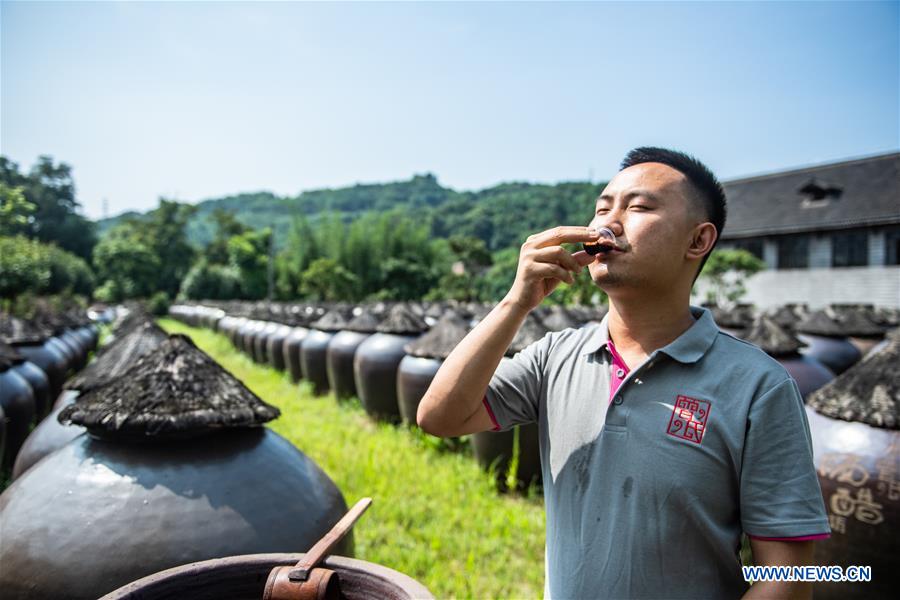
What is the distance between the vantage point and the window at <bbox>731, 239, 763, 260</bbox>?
29.4 meters

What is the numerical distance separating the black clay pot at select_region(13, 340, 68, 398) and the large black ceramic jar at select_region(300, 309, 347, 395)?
413cm

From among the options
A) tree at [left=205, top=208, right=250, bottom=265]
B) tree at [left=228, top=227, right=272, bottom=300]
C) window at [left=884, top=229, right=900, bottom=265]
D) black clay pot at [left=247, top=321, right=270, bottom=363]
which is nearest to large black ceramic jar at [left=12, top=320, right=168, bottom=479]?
black clay pot at [left=247, top=321, right=270, bottom=363]

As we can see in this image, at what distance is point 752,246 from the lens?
29734mm

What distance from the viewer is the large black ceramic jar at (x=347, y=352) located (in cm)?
1052

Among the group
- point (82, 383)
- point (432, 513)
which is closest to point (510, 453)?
point (432, 513)

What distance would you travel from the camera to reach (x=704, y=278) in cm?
2811

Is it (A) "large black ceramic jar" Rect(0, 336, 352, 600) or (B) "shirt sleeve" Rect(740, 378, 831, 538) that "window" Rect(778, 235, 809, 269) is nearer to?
(A) "large black ceramic jar" Rect(0, 336, 352, 600)

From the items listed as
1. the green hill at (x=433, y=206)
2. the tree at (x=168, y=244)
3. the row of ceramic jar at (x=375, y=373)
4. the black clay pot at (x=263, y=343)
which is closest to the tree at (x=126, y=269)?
the tree at (x=168, y=244)

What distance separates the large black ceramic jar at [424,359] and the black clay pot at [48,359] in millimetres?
5061

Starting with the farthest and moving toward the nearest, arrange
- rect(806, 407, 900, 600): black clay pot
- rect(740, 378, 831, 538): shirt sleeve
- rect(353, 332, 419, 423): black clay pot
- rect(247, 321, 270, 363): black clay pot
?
rect(247, 321, 270, 363): black clay pot → rect(353, 332, 419, 423): black clay pot → rect(806, 407, 900, 600): black clay pot → rect(740, 378, 831, 538): shirt sleeve

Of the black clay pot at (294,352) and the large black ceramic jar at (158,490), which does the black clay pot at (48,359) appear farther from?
the large black ceramic jar at (158,490)

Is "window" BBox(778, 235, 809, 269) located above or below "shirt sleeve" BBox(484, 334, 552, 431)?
below

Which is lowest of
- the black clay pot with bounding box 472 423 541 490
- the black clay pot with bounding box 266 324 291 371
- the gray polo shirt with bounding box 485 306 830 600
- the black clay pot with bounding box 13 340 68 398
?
the black clay pot with bounding box 266 324 291 371

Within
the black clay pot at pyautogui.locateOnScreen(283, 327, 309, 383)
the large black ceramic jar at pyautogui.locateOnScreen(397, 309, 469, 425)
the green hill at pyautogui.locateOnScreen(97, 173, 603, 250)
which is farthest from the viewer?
the green hill at pyautogui.locateOnScreen(97, 173, 603, 250)
